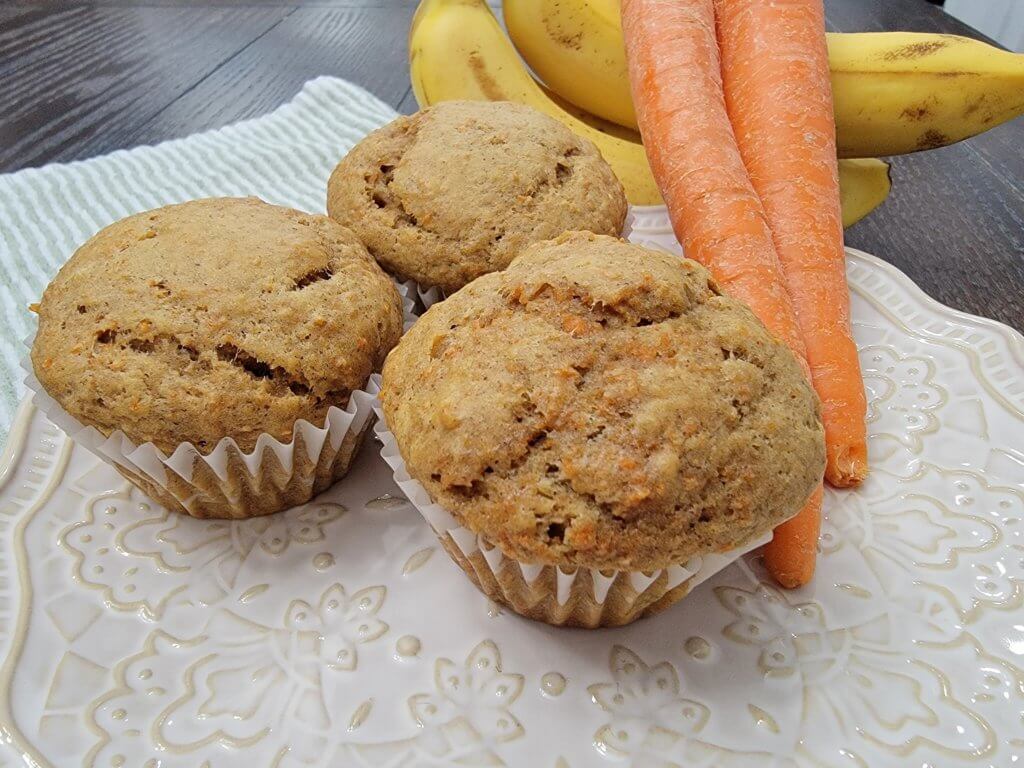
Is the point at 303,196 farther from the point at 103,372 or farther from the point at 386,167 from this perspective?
the point at 103,372

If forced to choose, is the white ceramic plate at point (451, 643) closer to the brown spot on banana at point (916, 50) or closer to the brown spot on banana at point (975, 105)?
the brown spot on banana at point (975, 105)

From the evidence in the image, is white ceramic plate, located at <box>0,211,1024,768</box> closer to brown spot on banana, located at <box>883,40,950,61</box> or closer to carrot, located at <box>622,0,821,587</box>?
carrot, located at <box>622,0,821,587</box>

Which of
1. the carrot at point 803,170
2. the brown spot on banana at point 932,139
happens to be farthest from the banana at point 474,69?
the brown spot on banana at point 932,139

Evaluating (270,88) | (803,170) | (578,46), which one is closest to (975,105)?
(803,170)

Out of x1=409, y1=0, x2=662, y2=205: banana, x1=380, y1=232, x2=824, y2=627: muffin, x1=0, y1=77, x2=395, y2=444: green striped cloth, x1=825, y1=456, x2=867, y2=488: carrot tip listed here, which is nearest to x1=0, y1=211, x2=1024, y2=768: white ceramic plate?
x1=825, y1=456, x2=867, y2=488: carrot tip

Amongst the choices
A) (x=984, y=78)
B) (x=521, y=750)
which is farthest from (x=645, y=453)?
(x=984, y=78)

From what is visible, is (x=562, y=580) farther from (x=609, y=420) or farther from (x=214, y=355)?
(x=214, y=355)

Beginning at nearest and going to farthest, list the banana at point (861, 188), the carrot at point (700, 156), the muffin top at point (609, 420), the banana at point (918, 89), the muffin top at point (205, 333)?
the muffin top at point (609, 420) → the muffin top at point (205, 333) → the carrot at point (700, 156) → the banana at point (918, 89) → the banana at point (861, 188)
